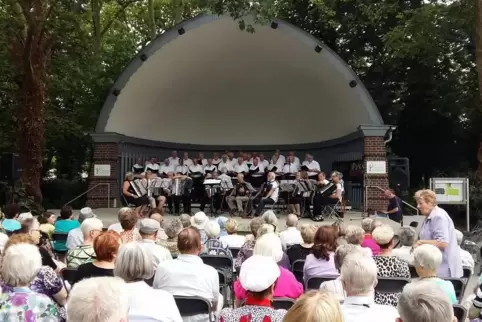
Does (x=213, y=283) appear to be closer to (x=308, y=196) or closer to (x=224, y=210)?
(x=308, y=196)

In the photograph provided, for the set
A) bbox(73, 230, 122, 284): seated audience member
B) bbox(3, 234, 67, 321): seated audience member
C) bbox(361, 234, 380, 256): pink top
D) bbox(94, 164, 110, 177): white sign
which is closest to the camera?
bbox(3, 234, 67, 321): seated audience member

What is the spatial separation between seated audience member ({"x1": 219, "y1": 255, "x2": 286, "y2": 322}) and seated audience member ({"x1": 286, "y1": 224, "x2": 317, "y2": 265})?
88.7 inches

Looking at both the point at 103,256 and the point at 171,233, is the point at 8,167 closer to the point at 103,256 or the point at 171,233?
the point at 171,233

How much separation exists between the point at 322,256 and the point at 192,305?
146cm

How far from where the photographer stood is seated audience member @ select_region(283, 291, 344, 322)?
1.97m

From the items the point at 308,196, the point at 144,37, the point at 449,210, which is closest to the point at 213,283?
the point at 308,196

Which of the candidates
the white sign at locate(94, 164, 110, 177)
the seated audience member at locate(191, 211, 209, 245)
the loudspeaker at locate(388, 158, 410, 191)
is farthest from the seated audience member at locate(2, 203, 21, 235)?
the loudspeaker at locate(388, 158, 410, 191)

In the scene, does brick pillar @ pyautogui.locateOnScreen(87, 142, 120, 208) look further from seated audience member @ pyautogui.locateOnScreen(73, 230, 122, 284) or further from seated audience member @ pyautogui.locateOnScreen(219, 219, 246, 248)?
seated audience member @ pyautogui.locateOnScreen(73, 230, 122, 284)

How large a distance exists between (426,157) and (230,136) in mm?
7326

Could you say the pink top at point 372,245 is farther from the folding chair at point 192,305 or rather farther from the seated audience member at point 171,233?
the folding chair at point 192,305

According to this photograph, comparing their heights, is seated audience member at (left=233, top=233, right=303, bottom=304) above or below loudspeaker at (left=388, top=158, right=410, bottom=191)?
below

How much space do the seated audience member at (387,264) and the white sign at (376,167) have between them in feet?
33.8

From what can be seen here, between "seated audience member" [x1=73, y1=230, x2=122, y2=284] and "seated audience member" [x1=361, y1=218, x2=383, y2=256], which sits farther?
"seated audience member" [x1=361, y1=218, x2=383, y2=256]

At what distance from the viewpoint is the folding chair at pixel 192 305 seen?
3.72 metres
